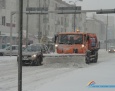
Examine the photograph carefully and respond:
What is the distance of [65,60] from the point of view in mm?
27297

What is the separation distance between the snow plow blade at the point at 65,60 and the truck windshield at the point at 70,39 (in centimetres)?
218

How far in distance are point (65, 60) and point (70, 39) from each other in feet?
9.31

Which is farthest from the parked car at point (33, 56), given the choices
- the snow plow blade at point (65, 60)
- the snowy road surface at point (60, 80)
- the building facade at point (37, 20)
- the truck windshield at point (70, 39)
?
the building facade at point (37, 20)

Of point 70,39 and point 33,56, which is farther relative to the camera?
point 70,39

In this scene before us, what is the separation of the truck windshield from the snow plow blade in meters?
2.18

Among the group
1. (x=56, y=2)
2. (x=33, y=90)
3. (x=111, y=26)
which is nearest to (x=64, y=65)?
(x=33, y=90)

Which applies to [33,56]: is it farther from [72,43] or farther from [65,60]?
[72,43]

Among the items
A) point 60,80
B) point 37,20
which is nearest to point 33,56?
point 60,80

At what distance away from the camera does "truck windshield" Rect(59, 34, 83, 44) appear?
1162 inches

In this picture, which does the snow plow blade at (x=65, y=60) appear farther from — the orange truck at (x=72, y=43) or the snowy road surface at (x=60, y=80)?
the snowy road surface at (x=60, y=80)

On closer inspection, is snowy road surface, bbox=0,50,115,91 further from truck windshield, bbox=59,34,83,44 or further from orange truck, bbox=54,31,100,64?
truck windshield, bbox=59,34,83,44

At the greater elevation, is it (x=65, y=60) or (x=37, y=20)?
(x=37, y=20)

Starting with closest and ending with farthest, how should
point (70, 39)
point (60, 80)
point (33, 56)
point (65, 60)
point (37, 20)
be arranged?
1. point (60, 80)
2. point (65, 60)
3. point (33, 56)
4. point (70, 39)
5. point (37, 20)

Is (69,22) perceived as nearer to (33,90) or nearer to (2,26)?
(2,26)
